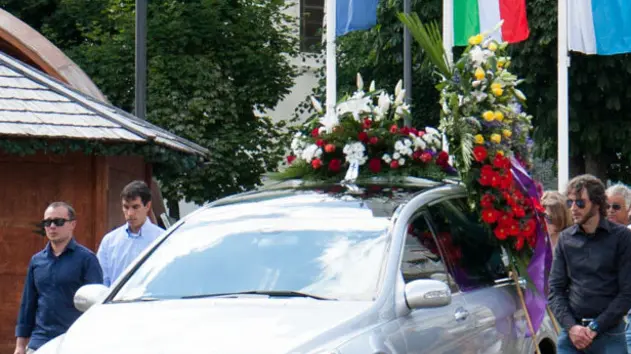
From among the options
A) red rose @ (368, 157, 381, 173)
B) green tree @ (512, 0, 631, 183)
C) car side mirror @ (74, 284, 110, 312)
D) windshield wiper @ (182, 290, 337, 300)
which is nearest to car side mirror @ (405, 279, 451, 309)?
windshield wiper @ (182, 290, 337, 300)

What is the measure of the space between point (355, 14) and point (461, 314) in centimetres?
1643

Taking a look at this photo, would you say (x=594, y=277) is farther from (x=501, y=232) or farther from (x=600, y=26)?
(x=600, y=26)

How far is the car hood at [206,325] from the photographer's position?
5.89 metres

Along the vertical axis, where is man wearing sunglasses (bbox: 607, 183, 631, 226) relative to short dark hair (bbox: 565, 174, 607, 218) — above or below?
below

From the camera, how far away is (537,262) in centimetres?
915

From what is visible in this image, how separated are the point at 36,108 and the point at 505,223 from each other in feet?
20.7

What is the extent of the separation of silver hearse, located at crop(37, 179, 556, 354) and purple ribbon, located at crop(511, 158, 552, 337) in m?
0.52

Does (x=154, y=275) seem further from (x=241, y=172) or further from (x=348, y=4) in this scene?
(x=241, y=172)

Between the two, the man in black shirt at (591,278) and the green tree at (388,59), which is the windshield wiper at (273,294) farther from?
the green tree at (388,59)

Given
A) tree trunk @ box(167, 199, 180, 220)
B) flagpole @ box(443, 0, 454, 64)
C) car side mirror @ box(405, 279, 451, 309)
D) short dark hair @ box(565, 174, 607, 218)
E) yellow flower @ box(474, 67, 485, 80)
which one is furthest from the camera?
tree trunk @ box(167, 199, 180, 220)

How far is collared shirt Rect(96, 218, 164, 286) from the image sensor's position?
9.77 metres

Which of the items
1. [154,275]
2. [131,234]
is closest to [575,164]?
[131,234]

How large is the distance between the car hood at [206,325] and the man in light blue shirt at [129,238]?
3020mm

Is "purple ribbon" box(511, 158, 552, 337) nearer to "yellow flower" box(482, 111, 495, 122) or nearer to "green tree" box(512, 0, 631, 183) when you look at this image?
"yellow flower" box(482, 111, 495, 122)
